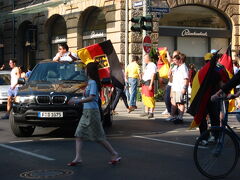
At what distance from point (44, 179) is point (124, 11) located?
1731cm

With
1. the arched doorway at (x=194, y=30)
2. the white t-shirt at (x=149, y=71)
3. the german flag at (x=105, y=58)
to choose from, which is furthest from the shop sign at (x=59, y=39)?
the german flag at (x=105, y=58)

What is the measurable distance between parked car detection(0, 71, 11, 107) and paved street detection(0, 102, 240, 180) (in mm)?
5939

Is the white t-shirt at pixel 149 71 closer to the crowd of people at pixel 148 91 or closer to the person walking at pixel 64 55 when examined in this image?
the crowd of people at pixel 148 91

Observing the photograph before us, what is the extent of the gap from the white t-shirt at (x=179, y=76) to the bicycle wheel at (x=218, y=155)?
660cm

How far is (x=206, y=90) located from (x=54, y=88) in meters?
3.34

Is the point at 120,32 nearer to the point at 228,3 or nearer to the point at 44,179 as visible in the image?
the point at 228,3

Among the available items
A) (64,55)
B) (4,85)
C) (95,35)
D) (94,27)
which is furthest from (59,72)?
(94,27)

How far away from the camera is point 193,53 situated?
25.7 metres

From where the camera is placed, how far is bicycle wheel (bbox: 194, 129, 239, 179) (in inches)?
263

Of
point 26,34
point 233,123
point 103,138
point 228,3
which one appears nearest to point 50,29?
point 26,34

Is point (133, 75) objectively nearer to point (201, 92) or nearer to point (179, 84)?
point (179, 84)

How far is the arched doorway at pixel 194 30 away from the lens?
2481 cm

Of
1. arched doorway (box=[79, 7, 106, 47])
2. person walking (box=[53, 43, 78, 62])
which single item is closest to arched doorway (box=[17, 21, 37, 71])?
arched doorway (box=[79, 7, 106, 47])

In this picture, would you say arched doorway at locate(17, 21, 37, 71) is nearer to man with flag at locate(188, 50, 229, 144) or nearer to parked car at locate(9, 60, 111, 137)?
parked car at locate(9, 60, 111, 137)
